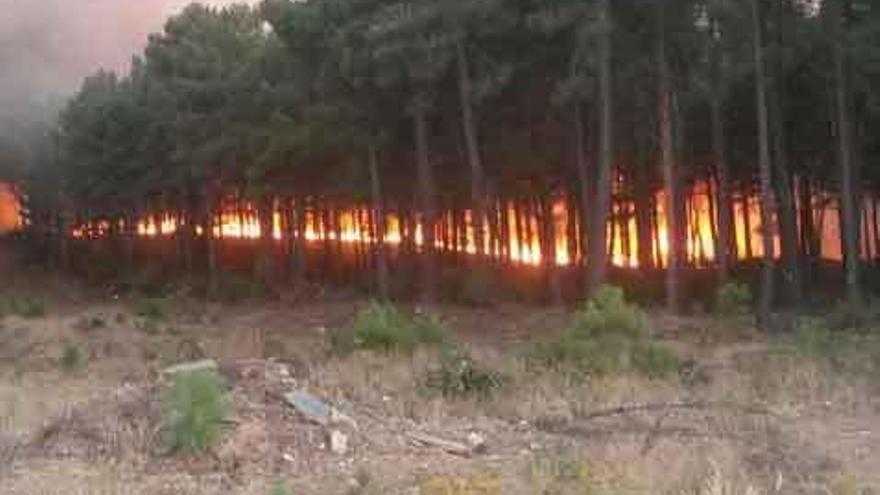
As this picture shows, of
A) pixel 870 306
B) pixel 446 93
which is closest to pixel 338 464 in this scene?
pixel 870 306

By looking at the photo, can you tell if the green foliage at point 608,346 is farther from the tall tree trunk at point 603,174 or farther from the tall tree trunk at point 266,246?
the tall tree trunk at point 266,246

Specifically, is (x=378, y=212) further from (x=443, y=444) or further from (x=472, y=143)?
(x=443, y=444)

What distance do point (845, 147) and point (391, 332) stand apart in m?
15.2

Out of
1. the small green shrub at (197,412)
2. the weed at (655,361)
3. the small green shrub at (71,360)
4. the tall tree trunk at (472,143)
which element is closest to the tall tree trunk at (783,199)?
the tall tree trunk at (472,143)

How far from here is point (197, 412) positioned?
37.8ft

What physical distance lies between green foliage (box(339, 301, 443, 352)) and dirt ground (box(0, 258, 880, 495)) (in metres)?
0.60

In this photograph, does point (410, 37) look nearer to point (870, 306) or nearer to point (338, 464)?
point (870, 306)

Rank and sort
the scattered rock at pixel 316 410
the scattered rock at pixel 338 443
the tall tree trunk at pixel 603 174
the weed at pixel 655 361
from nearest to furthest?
the scattered rock at pixel 338 443 < the scattered rock at pixel 316 410 < the weed at pixel 655 361 < the tall tree trunk at pixel 603 174

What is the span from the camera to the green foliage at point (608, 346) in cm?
1761

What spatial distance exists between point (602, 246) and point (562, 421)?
15692 mm

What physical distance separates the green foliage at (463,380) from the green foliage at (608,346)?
1756 mm

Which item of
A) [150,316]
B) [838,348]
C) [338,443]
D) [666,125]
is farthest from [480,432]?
[150,316]

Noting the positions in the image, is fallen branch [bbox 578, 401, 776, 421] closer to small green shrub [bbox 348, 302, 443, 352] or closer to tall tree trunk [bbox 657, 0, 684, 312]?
small green shrub [bbox 348, 302, 443, 352]

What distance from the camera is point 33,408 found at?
53.4 feet
